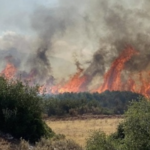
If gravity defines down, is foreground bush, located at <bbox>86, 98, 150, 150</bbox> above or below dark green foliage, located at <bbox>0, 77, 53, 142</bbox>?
above

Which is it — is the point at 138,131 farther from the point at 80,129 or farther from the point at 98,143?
the point at 80,129

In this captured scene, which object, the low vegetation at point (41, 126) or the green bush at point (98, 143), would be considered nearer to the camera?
the low vegetation at point (41, 126)

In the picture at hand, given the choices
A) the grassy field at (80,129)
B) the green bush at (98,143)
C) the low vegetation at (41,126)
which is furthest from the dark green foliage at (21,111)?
the green bush at (98,143)

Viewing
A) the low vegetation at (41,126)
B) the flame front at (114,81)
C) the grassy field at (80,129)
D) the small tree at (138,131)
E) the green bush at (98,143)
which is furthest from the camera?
the flame front at (114,81)

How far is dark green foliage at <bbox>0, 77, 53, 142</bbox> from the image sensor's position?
28547 mm

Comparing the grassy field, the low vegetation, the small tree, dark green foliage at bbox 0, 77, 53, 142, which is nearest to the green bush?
the low vegetation

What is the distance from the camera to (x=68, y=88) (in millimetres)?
119688

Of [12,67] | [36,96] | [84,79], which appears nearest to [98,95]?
[84,79]

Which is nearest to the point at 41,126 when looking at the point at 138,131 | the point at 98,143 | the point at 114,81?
the point at 98,143

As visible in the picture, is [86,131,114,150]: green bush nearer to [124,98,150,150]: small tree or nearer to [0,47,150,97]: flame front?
[124,98,150,150]: small tree

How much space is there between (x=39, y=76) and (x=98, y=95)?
25.4 m

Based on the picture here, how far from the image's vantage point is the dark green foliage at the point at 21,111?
1124 inches

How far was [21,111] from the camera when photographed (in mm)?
29906

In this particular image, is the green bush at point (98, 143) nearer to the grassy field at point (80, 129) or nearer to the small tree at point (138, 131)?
the small tree at point (138, 131)
